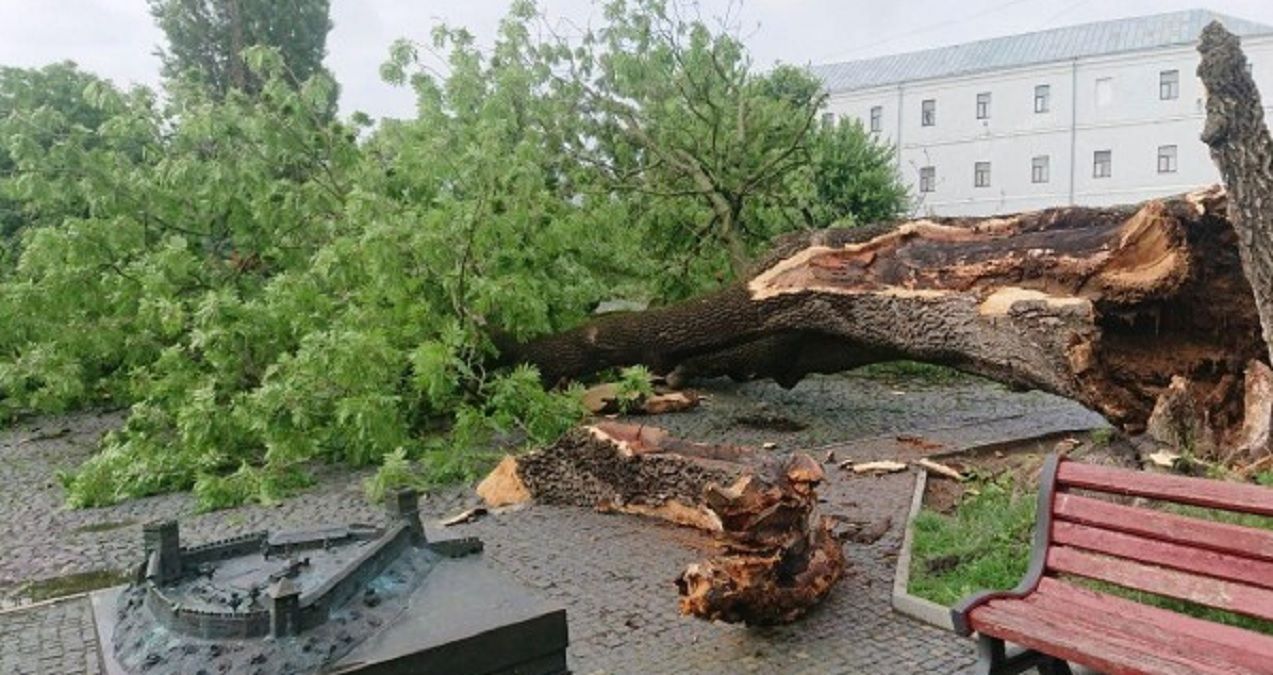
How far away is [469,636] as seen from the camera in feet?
7.64

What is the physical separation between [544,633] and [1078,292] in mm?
4025

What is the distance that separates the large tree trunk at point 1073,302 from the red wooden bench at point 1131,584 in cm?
225

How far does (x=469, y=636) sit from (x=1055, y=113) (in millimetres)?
38319

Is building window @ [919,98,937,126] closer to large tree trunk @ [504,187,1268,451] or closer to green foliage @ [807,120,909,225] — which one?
green foliage @ [807,120,909,225]

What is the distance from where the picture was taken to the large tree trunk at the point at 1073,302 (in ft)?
17.1

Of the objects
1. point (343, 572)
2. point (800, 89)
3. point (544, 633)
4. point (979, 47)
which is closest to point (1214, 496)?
point (544, 633)

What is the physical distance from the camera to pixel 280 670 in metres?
2.21

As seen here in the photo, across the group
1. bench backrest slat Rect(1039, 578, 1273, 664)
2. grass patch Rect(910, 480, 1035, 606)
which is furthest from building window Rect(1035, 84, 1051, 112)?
bench backrest slat Rect(1039, 578, 1273, 664)

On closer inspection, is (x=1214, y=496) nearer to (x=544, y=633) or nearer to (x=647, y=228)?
(x=544, y=633)

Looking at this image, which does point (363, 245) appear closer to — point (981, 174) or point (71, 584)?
point (71, 584)

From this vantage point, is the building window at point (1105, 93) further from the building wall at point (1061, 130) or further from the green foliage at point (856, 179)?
the green foliage at point (856, 179)

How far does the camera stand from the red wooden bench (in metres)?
2.64

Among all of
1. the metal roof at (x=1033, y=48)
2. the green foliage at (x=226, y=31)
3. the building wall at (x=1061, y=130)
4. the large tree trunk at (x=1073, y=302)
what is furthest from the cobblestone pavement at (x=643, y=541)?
the metal roof at (x=1033, y=48)

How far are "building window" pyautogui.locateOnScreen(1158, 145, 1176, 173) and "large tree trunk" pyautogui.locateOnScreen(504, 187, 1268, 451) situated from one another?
32102 millimetres
